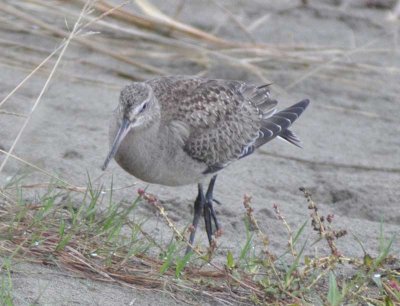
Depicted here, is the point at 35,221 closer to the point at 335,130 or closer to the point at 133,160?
the point at 133,160

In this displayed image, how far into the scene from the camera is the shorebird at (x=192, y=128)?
18.9ft

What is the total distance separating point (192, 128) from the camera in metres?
6.15

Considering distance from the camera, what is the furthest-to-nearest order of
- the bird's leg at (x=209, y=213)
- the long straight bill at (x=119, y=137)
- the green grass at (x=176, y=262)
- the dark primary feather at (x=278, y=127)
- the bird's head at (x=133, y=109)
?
the dark primary feather at (x=278, y=127) < the bird's leg at (x=209, y=213) < the bird's head at (x=133, y=109) < the long straight bill at (x=119, y=137) < the green grass at (x=176, y=262)

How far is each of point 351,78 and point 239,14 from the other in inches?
70.3

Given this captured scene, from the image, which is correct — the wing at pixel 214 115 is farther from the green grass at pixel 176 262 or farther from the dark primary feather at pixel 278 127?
the green grass at pixel 176 262

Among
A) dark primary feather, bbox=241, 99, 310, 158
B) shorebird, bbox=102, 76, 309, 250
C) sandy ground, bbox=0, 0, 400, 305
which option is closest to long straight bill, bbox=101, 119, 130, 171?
shorebird, bbox=102, 76, 309, 250

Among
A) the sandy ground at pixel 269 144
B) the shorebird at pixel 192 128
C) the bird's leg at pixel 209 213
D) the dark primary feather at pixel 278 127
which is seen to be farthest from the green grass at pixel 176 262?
the dark primary feather at pixel 278 127

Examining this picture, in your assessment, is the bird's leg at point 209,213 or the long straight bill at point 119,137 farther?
the bird's leg at point 209,213

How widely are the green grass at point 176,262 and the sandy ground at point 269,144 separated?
0.14 metres

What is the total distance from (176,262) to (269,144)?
2.84 meters

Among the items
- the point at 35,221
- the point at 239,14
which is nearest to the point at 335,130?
the point at 239,14

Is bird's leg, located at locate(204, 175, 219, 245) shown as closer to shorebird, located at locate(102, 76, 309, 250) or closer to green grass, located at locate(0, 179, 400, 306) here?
shorebird, located at locate(102, 76, 309, 250)

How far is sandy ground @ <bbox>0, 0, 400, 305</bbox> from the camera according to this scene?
20.2 feet

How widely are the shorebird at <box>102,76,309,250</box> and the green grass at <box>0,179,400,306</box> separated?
0.32 meters
